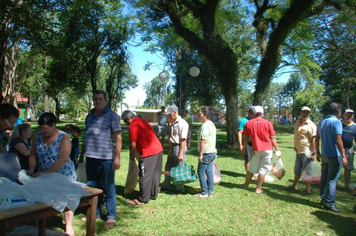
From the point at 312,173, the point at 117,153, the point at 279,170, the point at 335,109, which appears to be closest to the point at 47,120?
the point at 117,153

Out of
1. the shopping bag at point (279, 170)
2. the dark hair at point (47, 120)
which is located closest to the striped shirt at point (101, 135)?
the dark hair at point (47, 120)

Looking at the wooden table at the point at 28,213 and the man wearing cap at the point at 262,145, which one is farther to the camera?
the man wearing cap at the point at 262,145

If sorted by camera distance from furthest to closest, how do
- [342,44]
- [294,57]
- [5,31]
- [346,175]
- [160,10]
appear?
[342,44] < [294,57] < [160,10] < [5,31] < [346,175]

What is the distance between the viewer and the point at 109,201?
13.9 feet

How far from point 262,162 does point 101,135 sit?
3.33 m

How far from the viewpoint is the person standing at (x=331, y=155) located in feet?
15.7

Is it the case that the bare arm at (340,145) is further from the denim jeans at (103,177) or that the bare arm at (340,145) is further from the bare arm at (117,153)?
the denim jeans at (103,177)

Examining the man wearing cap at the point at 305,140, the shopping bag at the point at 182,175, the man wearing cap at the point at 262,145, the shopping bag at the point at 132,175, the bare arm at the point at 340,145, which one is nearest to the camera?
the bare arm at the point at 340,145

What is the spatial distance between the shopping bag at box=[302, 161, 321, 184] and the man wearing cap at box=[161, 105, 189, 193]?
2.46 m

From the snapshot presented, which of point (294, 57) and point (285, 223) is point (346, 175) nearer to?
point (285, 223)

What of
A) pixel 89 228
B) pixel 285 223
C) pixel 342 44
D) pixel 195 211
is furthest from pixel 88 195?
pixel 342 44

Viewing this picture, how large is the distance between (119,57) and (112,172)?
646 inches

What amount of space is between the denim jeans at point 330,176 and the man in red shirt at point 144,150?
291cm

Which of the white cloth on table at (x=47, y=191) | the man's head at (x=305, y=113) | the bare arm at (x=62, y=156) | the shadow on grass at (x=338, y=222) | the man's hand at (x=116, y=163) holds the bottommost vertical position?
the shadow on grass at (x=338, y=222)
